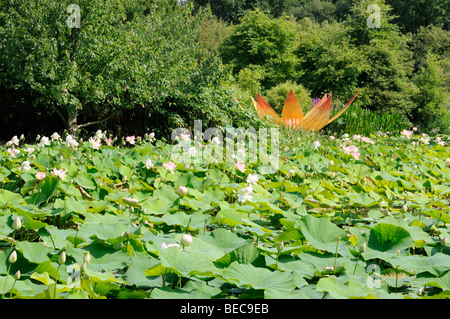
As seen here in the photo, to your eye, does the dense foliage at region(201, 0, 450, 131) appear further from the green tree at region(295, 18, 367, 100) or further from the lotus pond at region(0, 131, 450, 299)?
the lotus pond at region(0, 131, 450, 299)

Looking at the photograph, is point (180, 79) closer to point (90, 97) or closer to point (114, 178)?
point (90, 97)

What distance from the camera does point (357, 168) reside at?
3.00 m

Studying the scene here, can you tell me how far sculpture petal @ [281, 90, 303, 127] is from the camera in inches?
245

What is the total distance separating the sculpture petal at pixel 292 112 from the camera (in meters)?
6.22

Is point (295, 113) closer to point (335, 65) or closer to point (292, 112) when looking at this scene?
point (292, 112)

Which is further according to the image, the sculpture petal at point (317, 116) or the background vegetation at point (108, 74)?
the sculpture petal at point (317, 116)

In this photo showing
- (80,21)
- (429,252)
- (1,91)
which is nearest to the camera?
(429,252)

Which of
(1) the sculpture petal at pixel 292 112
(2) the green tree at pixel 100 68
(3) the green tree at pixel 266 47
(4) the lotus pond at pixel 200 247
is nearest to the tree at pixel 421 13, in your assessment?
(3) the green tree at pixel 266 47

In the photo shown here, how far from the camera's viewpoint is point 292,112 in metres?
6.35

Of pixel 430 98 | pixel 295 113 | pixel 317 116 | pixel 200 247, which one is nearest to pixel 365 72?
pixel 430 98

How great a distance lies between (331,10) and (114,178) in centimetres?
2885

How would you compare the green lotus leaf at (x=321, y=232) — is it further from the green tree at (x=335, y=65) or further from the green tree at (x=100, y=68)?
the green tree at (x=335, y=65)

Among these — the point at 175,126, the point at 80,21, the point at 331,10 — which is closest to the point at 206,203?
the point at 175,126
